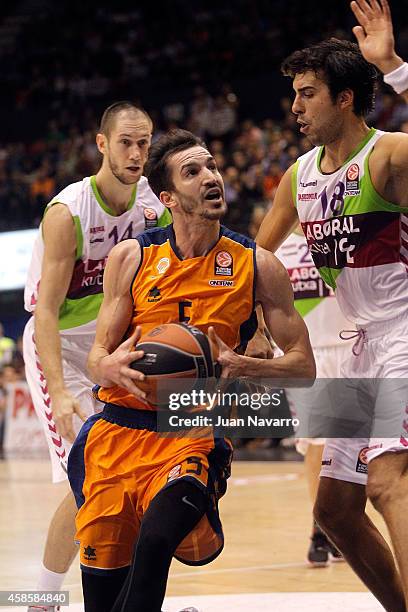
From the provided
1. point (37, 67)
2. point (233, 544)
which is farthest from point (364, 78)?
point (37, 67)

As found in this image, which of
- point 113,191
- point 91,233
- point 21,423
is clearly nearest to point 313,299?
point 113,191

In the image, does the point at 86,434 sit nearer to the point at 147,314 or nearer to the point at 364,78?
the point at 147,314

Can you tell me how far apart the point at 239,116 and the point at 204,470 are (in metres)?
16.0

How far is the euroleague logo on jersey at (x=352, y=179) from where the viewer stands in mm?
4559

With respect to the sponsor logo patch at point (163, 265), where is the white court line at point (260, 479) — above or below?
below

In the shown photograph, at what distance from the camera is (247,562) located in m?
7.07

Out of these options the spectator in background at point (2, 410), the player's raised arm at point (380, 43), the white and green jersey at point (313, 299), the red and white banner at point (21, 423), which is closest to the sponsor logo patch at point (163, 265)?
the player's raised arm at point (380, 43)

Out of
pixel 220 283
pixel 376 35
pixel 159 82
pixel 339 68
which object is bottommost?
pixel 220 283

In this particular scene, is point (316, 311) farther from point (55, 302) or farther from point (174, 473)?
point (174, 473)

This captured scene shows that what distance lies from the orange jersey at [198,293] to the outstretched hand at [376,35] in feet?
3.07

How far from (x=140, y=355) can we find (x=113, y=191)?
200 cm

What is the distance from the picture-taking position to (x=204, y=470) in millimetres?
3998

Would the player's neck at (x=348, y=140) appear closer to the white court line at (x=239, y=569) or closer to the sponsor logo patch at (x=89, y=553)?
the sponsor logo patch at (x=89, y=553)

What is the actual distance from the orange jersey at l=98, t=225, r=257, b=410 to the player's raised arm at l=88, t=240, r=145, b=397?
0.11 ft
